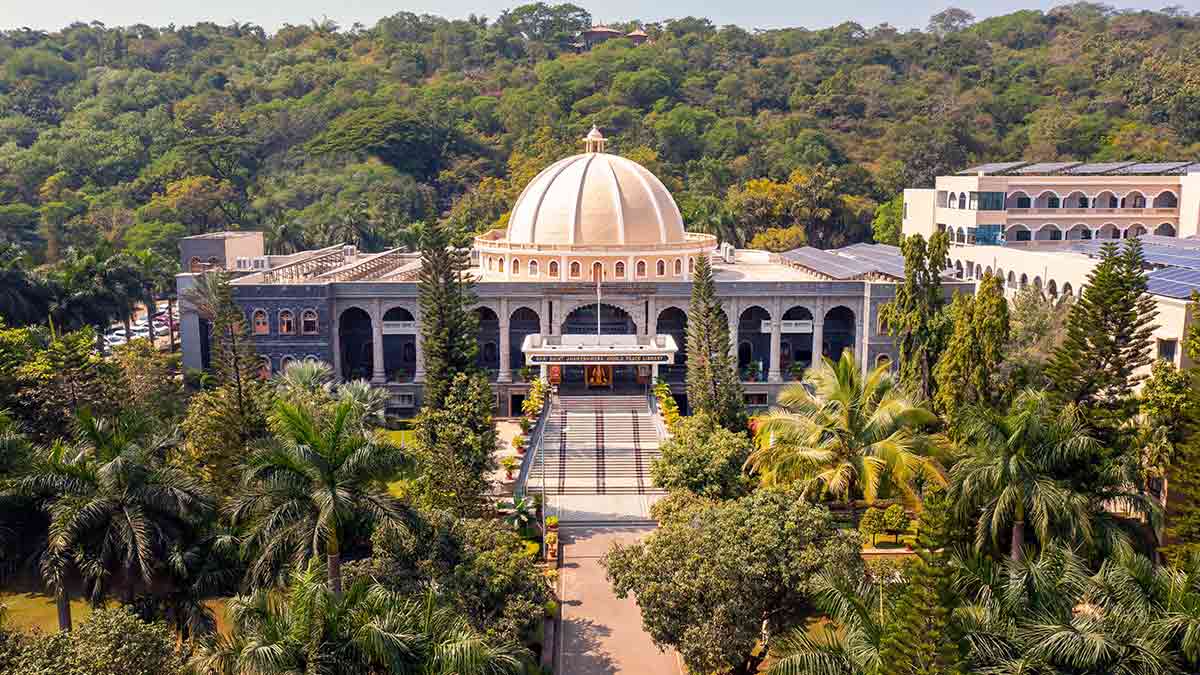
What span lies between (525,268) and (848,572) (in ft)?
102

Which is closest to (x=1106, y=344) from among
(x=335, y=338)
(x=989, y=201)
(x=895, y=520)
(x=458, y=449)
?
(x=895, y=520)

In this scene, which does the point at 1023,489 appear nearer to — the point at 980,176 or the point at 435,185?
the point at 980,176

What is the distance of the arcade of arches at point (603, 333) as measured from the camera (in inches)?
1694

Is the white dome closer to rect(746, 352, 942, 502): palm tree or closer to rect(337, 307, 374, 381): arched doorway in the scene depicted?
rect(337, 307, 374, 381): arched doorway

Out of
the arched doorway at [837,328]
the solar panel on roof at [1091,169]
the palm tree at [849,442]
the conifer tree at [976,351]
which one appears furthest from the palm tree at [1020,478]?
the solar panel on roof at [1091,169]

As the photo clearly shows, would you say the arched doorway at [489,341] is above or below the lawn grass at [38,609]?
above

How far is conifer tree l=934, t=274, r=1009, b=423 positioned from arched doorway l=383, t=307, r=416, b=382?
77.7 feet

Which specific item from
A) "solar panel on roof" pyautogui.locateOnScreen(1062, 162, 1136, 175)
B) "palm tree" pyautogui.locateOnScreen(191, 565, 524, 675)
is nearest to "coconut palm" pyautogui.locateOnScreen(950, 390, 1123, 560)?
"palm tree" pyautogui.locateOnScreen(191, 565, 524, 675)

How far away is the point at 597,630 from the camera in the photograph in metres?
21.2

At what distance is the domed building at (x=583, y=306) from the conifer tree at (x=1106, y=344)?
56.6 feet

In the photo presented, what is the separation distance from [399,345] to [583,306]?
835 centimetres

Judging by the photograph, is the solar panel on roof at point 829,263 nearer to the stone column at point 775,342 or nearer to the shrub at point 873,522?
the stone column at point 775,342

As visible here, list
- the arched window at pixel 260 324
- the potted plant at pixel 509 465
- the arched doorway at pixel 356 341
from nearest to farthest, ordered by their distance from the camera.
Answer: the potted plant at pixel 509 465, the arched window at pixel 260 324, the arched doorway at pixel 356 341

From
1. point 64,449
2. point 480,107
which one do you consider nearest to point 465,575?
point 64,449
